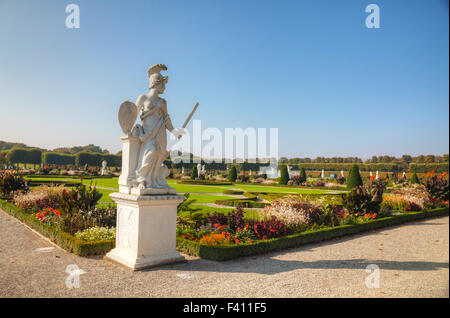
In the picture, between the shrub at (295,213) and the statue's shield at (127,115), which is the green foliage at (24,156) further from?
the statue's shield at (127,115)

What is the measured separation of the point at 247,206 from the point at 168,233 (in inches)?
293

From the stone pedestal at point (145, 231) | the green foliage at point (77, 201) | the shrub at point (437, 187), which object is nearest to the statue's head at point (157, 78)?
the stone pedestal at point (145, 231)

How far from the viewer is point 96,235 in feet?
20.2

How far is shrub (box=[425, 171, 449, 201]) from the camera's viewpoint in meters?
14.4

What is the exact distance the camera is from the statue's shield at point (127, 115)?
511 centimetres

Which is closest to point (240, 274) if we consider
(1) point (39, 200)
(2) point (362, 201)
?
(2) point (362, 201)

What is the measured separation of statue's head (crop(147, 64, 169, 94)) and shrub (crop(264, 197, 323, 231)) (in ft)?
13.8

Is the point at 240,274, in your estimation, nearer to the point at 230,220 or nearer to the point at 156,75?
the point at 230,220

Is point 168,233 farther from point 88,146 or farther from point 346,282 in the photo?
point 88,146

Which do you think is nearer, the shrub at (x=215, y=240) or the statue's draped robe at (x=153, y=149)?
the statue's draped robe at (x=153, y=149)

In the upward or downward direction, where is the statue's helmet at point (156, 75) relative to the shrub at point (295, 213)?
upward

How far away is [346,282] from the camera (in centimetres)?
451
